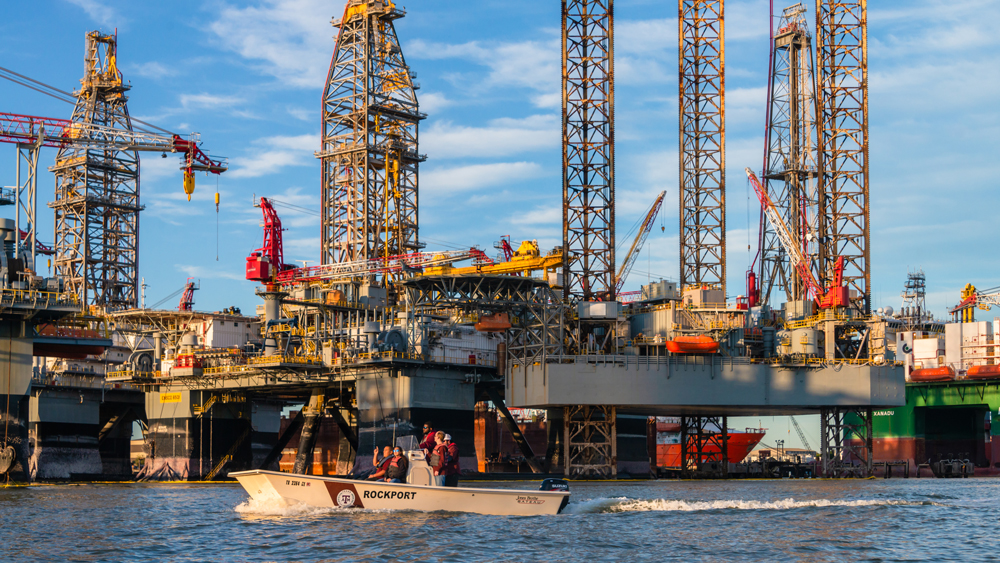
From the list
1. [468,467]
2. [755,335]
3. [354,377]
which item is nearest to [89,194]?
[354,377]

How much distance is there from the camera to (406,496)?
44.7 metres

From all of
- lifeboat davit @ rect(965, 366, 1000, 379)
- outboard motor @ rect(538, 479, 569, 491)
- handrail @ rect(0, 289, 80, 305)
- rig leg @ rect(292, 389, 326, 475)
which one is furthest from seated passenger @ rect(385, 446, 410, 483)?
lifeboat davit @ rect(965, 366, 1000, 379)

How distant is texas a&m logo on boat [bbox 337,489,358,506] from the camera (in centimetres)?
4556

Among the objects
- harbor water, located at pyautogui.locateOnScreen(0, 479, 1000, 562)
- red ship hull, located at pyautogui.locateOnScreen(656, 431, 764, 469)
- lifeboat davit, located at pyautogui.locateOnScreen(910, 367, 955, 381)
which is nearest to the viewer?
harbor water, located at pyautogui.locateOnScreen(0, 479, 1000, 562)

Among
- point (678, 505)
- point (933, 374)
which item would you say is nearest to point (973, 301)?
point (933, 374)

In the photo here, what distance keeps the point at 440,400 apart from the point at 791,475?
33164mm

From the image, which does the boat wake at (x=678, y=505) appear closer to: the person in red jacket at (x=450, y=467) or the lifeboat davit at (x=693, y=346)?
the person in red jacket at (x=450, y=467)

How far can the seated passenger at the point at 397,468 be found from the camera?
44969mm

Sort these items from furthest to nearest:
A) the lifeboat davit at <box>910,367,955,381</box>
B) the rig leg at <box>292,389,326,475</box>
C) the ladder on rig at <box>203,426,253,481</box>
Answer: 1. the lifeboat davit at <box>910,367,955,381</box>
2. the ladder on rig at <box>203,426,253,481</box>
3. the rig leg at <box>292,389,326,475</box>

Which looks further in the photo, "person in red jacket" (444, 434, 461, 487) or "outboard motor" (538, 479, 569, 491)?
"outboard motor" (538, 479, 569, 491)

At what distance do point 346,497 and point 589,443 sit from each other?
47.5m

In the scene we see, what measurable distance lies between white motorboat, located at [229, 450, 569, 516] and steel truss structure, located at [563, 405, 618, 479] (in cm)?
4419

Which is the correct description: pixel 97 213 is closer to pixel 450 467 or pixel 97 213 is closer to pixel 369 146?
pixel 369 146

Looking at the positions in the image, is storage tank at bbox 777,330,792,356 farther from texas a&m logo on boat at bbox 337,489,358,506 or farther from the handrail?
texas a&m logo on boat at bbox 337,489,358,506
